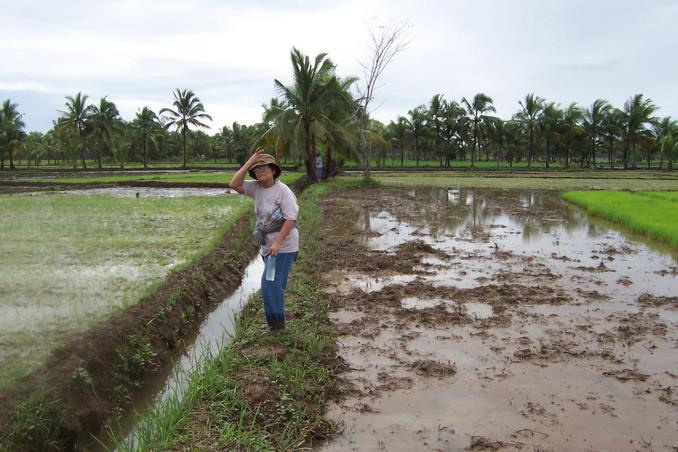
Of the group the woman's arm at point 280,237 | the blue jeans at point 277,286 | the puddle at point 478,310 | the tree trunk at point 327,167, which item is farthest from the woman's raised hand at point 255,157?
the tree trunk at point 327,167

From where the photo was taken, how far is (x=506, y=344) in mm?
4543

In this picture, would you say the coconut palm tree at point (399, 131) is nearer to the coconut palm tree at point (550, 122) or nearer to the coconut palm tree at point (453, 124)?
the coconut palm tree at point (453, 124)

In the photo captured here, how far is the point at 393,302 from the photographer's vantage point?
5.86m

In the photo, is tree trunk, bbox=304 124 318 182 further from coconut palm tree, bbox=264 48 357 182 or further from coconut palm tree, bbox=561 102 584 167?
coconut palm tree, bbox=561 102 584 167

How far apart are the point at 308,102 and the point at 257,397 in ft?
64.9

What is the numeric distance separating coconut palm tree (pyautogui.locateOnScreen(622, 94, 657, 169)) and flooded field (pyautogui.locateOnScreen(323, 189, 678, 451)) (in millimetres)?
41505

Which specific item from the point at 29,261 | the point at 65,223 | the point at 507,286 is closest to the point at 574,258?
the point at 507,286

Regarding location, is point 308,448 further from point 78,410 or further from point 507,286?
point 507,286

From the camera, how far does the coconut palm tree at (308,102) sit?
846 inches

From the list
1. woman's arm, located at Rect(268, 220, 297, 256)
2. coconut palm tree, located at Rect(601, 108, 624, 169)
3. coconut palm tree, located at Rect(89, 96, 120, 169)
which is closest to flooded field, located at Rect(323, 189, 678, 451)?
woman's arm, located at Rect(268, 220, 297, 256)

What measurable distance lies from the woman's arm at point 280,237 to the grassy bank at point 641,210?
8152 mm

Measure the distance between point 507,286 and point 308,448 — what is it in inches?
165

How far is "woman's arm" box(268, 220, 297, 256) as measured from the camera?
400 cm

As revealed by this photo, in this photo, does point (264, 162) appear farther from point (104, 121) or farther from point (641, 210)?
point (104, 121)
